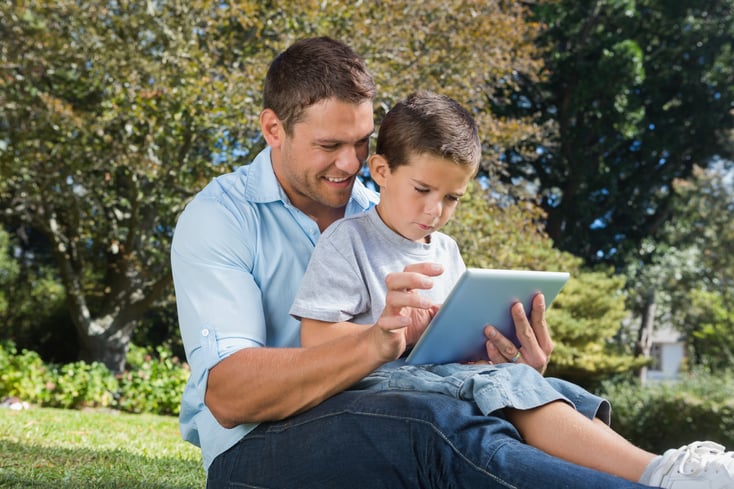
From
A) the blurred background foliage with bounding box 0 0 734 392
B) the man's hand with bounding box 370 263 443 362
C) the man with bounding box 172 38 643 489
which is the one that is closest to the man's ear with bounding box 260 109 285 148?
the man with bounding box 172 38 643 489

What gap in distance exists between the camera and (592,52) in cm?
1975

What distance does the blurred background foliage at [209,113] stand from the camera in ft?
32.0

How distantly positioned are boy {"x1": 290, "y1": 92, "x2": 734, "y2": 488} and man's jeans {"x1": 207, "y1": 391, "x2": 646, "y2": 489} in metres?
0.08

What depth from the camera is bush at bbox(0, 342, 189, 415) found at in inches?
410

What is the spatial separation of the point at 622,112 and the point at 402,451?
1911cm

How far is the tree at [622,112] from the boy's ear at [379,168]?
1765 cm

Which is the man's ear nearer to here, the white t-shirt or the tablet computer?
the white t-shirt

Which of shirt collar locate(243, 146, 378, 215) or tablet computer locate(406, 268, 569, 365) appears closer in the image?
tablet computer locate(406, 268, 569, 365)

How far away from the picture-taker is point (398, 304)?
1822 mm

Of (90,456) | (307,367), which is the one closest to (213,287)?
(307,367)

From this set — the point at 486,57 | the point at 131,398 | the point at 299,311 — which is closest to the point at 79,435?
the point at 131,398

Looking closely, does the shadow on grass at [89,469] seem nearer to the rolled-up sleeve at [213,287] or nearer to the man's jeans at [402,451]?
the rolled-up sleeve at [213,287]

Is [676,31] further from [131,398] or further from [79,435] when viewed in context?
[79,435]

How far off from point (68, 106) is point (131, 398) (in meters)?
3.87
